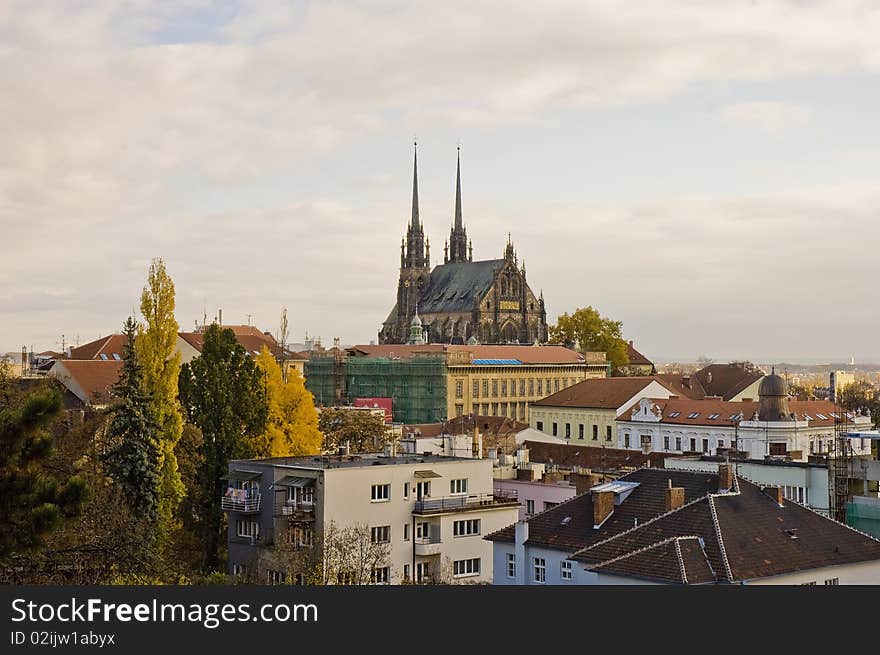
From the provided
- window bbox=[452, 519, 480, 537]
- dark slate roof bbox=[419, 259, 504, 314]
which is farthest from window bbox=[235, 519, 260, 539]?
dark slate roof bbox=[419, 259, 504, 314]

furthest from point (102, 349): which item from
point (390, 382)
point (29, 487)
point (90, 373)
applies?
point (29, 487)

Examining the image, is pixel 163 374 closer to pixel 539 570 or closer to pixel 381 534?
pixel 381 534

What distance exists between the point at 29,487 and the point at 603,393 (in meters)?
84.4

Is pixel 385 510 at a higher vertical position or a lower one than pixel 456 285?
lower

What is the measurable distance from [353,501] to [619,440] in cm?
5382

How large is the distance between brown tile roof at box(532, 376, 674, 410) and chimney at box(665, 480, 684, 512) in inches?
2291

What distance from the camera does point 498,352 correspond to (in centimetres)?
13225

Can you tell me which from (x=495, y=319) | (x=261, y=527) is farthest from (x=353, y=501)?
(x=495, y=319)

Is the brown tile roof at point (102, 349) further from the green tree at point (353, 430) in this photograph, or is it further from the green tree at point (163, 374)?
the green tree at point (163, 374)

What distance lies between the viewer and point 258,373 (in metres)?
56.2

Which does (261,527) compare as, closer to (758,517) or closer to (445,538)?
(445,538)

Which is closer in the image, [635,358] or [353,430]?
[353,430]

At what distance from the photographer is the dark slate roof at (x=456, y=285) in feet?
554

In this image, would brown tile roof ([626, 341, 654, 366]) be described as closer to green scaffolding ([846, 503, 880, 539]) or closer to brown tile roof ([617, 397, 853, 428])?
brown tile roof ([617, 397, 853, 428])
